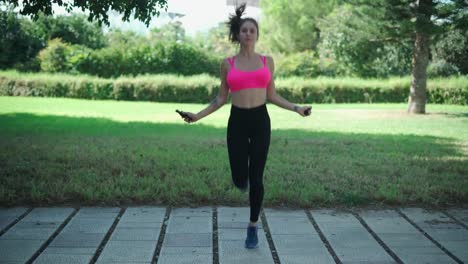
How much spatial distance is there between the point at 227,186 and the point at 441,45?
2018 cm

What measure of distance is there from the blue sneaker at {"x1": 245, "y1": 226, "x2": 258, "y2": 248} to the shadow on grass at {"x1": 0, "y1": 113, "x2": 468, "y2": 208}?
4.52 feet

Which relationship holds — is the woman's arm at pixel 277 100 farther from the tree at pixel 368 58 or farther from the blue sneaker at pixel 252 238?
the tree at pixel 368 58

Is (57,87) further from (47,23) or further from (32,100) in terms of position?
(47,23)

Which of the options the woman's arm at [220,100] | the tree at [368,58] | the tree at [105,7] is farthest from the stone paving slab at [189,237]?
the tree at [368,58]

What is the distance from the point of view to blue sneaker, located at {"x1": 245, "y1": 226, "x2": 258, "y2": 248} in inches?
168

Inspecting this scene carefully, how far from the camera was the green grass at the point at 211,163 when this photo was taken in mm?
5787

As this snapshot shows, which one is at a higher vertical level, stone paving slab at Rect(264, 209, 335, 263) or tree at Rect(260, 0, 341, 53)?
tree at Rect(260, 0, 341, 53)

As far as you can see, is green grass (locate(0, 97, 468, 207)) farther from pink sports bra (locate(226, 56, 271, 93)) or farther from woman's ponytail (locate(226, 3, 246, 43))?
woman's ponytail (locate(226, 3, 246, 43))

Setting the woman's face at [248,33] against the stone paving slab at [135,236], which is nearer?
the stone paving slab at [135,236]

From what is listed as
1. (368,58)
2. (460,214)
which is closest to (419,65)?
(368,58)

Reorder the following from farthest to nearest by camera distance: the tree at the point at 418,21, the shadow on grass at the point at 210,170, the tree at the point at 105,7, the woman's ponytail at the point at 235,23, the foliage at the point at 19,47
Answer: the foliage at the point at 19,47, the tree at the point at 418,21, the tree at the point at 105,7, the shadow on grass at the point at 210,170, the woman's ponytail at the point at 235,23

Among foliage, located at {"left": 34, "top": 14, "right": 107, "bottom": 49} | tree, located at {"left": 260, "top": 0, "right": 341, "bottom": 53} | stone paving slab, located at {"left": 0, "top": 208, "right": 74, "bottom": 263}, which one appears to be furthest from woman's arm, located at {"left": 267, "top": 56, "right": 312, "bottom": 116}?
tree, located at {"left": 260, "top": 0, "right": 341, "bottom": 53}

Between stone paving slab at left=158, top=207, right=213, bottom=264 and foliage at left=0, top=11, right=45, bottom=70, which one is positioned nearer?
stone paving slab at left=158, top=207, right=213, bottom=264

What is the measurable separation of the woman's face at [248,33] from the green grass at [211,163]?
6.74 feet
